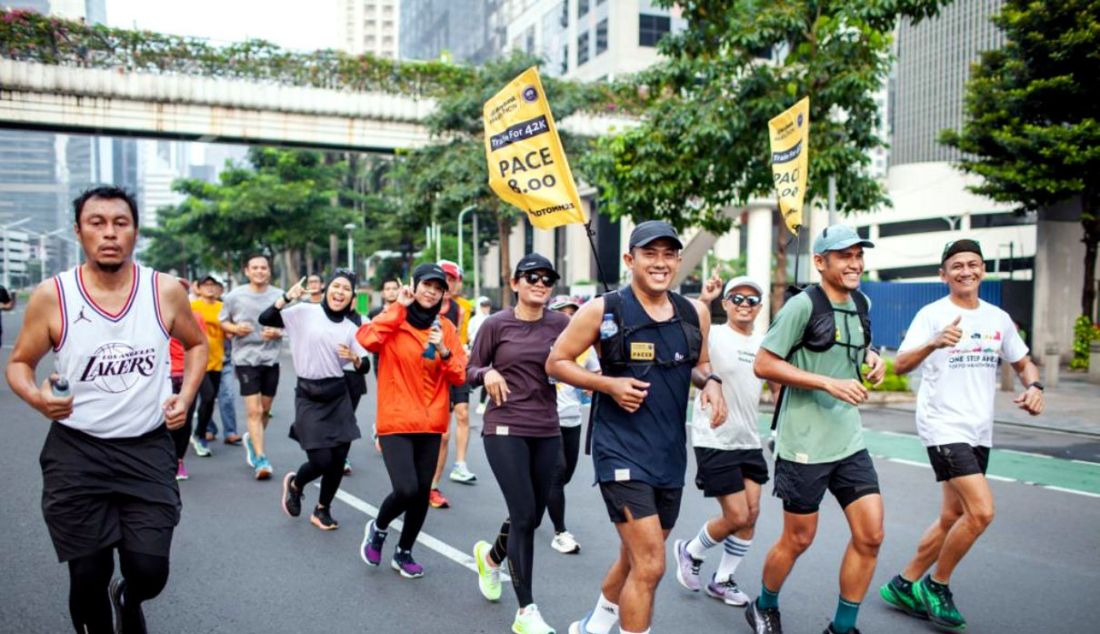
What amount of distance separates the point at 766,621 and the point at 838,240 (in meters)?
1.88

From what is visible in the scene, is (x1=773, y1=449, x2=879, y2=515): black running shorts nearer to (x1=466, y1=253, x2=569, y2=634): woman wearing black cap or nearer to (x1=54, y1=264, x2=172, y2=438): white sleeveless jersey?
(x1=466, y1=253, x2=569, y2=634): woman wearing black cap

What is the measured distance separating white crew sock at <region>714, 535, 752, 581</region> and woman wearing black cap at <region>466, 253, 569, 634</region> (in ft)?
3.56

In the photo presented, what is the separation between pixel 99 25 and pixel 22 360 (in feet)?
65.7

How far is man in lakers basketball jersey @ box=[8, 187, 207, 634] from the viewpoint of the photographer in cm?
341

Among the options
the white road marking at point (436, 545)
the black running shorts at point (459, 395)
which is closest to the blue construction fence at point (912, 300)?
the black running shorts at point (459, 395)

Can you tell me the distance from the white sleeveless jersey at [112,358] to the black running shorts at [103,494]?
73 mm

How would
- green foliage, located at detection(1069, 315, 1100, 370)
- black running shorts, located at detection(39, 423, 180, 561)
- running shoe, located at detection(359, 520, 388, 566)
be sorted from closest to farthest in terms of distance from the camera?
black running shorts, located at detection(39, 423, 180, 561) < running shoe, located at detection(359, 520, 388, 566) < green foliage, located at detection(1069, 315, 1100, 370)

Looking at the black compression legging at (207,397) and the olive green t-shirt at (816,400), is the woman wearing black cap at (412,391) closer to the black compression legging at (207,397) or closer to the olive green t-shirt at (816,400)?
the olive green t-shirt at (816,400)

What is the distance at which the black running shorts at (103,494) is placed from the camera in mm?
3410

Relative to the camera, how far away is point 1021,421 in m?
12.7

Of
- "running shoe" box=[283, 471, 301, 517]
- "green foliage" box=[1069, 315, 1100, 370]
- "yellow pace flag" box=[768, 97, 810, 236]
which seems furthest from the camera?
"green foliage" box=[1069, 315, 1100, 370]

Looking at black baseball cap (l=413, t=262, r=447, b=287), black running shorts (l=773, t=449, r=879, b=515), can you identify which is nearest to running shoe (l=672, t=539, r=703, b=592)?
black running shorts (l=773, t=449, r=879, b=515)

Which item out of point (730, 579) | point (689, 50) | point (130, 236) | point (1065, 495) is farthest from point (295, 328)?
point (689, 50)

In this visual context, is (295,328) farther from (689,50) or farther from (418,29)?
(418,29)
